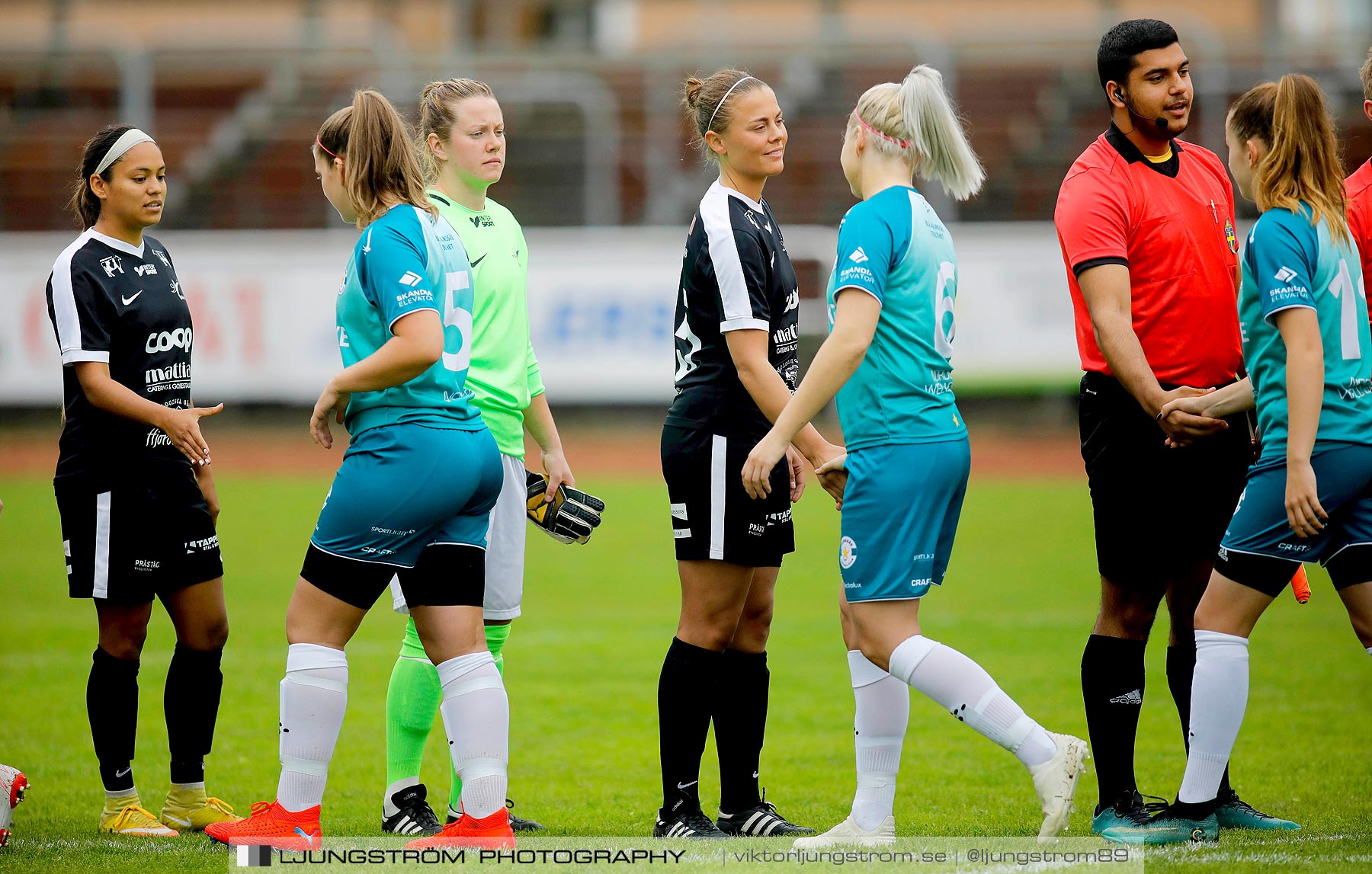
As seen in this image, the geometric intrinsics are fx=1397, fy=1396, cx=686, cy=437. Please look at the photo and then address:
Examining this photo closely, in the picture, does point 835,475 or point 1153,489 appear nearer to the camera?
point 835,475

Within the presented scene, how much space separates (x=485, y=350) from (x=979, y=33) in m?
23.6

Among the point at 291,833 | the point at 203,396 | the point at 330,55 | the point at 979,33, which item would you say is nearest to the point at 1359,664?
the point at 291,833

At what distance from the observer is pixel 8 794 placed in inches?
179

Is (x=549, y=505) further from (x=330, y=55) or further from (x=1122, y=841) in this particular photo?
(x=330, y=55)

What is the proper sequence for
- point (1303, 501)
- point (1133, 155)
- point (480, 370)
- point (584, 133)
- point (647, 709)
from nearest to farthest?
1. point (1303, 501)
2. point (1133, 155)
3. point (480, 370)
4. point (647, 709)
5. point (584, 133)

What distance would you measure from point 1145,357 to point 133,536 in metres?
3.39

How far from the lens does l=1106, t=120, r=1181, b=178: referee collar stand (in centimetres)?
460

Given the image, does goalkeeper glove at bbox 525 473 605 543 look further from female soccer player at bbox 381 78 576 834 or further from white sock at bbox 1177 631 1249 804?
white sock at bbox 1177 631 1249 804

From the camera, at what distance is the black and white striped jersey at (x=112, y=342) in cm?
467

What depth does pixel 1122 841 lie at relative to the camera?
4.31 metres

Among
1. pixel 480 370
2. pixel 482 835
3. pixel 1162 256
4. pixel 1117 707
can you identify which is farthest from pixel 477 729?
pixel 1162 256

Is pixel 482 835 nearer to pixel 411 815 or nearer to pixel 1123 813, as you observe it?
pixel 411 815

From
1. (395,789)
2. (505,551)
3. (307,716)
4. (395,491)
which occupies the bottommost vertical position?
(395,789)

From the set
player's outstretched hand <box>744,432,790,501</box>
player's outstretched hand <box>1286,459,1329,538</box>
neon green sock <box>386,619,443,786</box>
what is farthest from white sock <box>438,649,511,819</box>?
player's outstretched hand <box>1286,459,1329,538</box>
